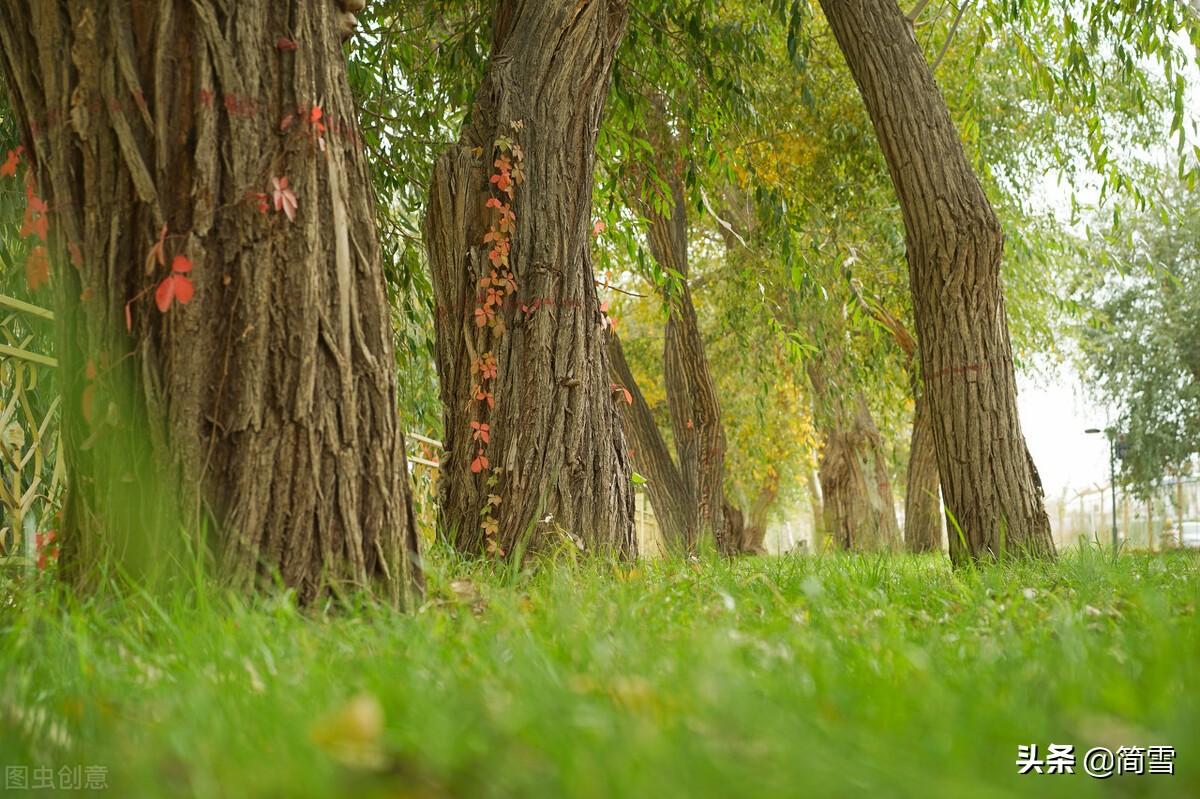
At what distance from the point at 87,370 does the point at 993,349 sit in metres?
4.27

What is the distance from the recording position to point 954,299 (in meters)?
5.34

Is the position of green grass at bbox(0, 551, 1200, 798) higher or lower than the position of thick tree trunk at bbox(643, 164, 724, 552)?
lower

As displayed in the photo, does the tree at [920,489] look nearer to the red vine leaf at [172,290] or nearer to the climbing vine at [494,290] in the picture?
the climbing vine at [494,290]

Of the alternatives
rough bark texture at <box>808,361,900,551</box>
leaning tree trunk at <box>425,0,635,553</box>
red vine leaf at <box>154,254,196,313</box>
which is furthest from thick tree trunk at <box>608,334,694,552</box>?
red vine leaf at <box>154,254,196,313</box>

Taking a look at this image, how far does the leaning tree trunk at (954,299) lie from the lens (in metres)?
5.17

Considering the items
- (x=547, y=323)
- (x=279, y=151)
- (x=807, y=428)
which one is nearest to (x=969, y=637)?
(x=279, y=151)

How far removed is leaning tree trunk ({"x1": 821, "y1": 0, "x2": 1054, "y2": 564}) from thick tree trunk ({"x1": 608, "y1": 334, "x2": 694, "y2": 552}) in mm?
4466

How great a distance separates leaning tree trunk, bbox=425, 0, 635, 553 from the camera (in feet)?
14.8

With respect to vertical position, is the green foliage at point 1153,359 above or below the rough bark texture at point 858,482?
above

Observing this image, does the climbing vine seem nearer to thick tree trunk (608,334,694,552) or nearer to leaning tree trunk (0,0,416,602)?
leaning tree trunk (0,0,416,602)

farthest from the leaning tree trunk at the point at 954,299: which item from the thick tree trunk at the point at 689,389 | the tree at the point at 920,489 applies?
the tree at the point at 920,489

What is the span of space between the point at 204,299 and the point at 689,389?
8573 millimetres

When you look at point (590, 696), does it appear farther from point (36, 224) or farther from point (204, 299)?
point (36, 224)

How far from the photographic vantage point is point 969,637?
A: 249 centimetres
